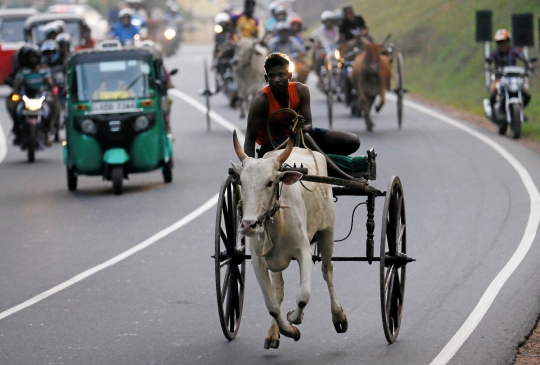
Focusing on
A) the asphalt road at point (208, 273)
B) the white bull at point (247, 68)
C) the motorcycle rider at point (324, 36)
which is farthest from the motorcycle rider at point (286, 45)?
the asphalt road at point (208, 273)

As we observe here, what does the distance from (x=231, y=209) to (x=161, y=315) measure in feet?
4.80

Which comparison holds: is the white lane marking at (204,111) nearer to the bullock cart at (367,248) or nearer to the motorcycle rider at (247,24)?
the motorcycle rider at (247,24)

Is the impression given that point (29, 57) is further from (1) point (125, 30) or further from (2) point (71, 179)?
(1) point (125, 30)

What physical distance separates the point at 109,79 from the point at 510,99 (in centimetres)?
898

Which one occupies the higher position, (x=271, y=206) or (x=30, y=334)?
(x=271, y=206)

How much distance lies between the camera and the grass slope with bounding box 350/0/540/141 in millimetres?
35375

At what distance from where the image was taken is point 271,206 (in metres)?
8.64

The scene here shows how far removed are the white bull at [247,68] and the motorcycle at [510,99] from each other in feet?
19.0

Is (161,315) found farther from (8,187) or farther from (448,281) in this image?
(8,187)

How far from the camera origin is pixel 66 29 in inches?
1574

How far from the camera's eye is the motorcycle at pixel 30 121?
2403cm

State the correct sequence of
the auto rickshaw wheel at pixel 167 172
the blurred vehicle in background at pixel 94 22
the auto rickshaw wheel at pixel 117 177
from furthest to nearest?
the blurred vehicle in background at pixel 94 22
the auto rickshaw wheel at pixel 167 172
the auto rickshaw wheel at pixel 117 177

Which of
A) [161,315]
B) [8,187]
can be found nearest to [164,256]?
[161,315]

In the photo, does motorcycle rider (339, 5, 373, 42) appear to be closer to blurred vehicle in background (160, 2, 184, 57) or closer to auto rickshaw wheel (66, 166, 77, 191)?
blurred vehicle in background (160, 2, 184, 57)
